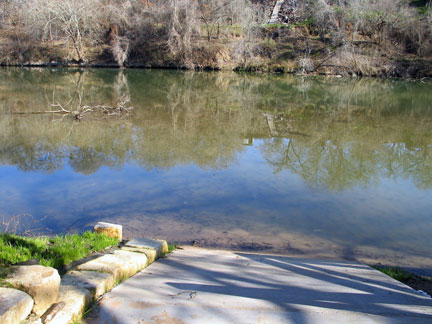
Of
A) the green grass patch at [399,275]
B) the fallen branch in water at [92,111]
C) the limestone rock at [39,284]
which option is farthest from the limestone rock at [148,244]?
the fallen branch in water at [92,111]

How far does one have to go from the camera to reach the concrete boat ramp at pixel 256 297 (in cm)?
287

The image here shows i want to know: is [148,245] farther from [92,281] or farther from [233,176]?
[233,176]

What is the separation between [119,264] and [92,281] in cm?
46

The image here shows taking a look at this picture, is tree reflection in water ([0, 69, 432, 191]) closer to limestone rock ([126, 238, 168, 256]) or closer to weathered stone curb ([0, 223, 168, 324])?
limestone rock ([126, 238, 168, 256])

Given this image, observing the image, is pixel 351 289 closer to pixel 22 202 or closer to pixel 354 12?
pixel 22 202

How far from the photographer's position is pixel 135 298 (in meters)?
3.14

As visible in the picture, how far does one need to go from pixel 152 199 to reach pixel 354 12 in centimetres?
3543

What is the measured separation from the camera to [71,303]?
9.30 ft

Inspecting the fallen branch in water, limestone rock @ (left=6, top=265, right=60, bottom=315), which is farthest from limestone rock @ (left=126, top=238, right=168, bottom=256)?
the fallen branch in water

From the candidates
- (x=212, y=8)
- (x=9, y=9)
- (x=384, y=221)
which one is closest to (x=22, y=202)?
(x=384, y=221)

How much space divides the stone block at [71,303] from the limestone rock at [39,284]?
0.10m

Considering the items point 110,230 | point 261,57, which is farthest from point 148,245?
point 261,57

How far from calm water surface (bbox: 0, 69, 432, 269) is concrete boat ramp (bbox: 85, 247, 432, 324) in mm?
1755

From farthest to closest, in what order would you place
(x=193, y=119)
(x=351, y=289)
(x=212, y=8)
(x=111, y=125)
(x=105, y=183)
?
(x=212, y=8)
(x=193, y=119)
(x=111, y=125)
(x=105, y=183)
(x=351, y=289)
